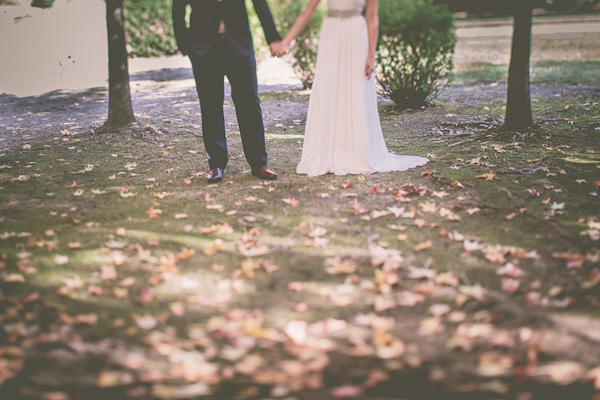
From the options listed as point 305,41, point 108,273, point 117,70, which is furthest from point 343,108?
point 305,41

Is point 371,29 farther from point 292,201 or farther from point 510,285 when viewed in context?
point 510,285

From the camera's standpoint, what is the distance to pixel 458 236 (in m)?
3.10

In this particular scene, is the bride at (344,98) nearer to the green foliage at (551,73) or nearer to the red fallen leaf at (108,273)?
the red fallen leaf at (108,273)

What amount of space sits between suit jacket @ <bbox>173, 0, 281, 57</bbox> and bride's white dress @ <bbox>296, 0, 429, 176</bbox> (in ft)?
2.01

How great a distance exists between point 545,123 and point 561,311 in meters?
4.51

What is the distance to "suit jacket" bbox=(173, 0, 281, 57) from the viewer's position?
3.88m

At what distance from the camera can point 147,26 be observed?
14031 millimetres

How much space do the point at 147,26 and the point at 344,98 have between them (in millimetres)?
11599

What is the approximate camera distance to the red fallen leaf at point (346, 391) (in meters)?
1.81

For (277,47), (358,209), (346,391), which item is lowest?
(346,391)

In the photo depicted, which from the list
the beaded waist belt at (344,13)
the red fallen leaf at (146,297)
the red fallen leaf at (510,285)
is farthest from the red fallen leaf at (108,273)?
the beaded waist belt at (344,13)

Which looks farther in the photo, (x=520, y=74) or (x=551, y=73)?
(x=551, y=73)

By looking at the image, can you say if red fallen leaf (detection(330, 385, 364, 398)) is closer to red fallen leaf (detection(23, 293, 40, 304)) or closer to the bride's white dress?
red fallen leaf (detection(23, 293, 40, 304))

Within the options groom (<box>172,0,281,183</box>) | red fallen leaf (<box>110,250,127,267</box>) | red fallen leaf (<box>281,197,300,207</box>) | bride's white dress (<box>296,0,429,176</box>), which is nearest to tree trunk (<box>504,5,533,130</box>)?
bride's white dress (<box>296,0,429,176</box>)
